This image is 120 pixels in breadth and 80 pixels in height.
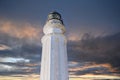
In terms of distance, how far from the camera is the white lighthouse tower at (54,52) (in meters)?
5.44

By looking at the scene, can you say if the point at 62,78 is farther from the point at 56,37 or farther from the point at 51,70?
the point at 56,37

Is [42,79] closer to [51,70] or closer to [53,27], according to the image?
[51,70]

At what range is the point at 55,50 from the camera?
5.71 metres

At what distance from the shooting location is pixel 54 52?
5688 millimetres

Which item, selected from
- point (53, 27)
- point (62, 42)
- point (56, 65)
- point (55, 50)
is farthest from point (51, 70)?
point (53, 27)

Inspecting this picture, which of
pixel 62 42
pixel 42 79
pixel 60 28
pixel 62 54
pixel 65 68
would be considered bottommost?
pixel 42 79

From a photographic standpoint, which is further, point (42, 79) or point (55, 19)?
point (55, 19)

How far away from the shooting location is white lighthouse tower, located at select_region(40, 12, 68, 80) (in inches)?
214

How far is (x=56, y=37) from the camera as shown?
5.92 m

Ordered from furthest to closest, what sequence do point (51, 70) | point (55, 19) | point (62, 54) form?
point (55, 19) → point (62, 54) → point (51, 70)

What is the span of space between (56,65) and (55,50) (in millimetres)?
518

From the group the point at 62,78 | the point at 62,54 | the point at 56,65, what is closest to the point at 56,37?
the point at 62,54

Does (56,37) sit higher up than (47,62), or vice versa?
(56,37)

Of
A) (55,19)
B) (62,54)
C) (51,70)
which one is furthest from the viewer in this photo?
(55,19)
